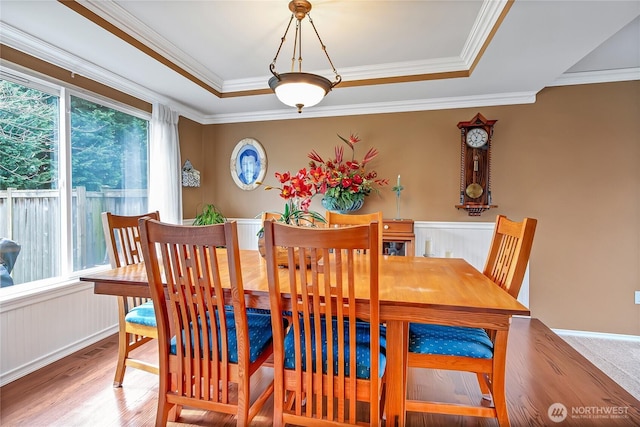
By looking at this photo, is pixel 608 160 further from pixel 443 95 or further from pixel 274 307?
pixel 274 307

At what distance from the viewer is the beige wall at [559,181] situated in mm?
2951

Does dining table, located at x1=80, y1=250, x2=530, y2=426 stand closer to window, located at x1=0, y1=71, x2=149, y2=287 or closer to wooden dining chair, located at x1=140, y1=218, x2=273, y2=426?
wooden dining chair, located at x1=140, y1=218, x2=273, y2=426

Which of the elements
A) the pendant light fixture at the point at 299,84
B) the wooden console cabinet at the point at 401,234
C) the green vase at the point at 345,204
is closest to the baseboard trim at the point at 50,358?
the green vase at the point at 345,204

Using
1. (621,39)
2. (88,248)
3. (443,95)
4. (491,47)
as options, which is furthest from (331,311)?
(621,39)

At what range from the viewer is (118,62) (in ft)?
8.08

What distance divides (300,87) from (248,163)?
90.8 inches

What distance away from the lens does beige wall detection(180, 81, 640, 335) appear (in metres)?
2.95

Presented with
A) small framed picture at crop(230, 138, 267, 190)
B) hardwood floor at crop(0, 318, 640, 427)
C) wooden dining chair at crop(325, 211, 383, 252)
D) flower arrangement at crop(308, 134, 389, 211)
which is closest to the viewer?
hardwood floor at crop(0, 318, 640, 427)


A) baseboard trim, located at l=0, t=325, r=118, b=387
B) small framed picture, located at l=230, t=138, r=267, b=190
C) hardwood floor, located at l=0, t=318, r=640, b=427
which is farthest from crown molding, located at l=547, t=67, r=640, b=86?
baseboard trim, located at l=0, t=325, r=118, b=387

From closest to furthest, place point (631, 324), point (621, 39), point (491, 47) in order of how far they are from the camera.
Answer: point (491, 47), point (621, 39), point (631, 324)

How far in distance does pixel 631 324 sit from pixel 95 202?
505cm

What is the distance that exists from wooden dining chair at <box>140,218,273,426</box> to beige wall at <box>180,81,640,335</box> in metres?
2.50

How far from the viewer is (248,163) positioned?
395cm

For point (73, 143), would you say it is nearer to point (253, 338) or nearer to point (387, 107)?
point (253, 338)
